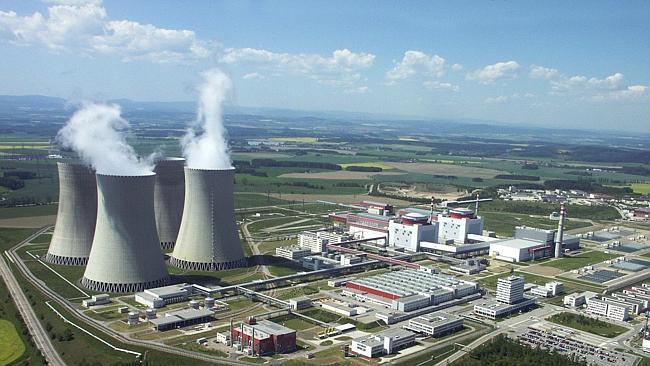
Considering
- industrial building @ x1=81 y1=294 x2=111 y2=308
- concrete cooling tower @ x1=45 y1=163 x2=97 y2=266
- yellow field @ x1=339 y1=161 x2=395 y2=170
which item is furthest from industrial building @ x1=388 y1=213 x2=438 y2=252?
yellow field @ x1=339 y1=161 x2=395 y2=170

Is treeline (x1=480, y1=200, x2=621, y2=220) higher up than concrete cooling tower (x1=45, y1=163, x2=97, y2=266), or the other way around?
concrete cooling tower (x1=45, y1=163, x2=97, y2=266)

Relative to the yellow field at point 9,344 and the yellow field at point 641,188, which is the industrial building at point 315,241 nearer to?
the yellow field at point 9,344

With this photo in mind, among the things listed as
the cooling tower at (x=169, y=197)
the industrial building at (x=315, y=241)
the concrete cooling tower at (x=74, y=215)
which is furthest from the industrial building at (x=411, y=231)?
the concrete cooling tower at (x=74, y=215)

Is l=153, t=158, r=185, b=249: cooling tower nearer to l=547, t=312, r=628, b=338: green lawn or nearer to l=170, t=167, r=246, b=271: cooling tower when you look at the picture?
l=170, t=167, r=246, b=271: cooling tower

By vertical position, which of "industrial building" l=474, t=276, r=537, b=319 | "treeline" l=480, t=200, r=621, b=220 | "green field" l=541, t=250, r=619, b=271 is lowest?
"green field" l=541, t=250, r=619, b=271

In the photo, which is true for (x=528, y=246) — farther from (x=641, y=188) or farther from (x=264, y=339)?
(x=641, y=188)
